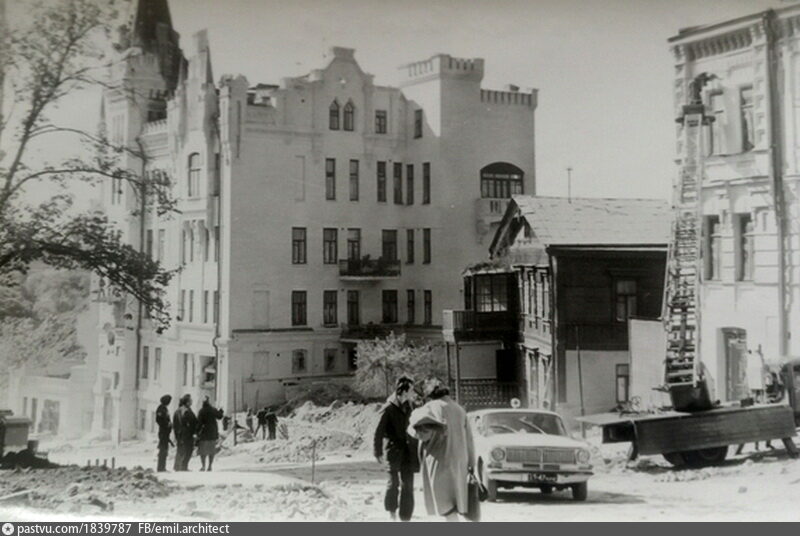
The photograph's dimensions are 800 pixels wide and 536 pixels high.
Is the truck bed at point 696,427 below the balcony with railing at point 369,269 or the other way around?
below

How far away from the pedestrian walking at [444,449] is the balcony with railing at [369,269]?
125 inches

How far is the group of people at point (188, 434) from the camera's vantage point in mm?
7992

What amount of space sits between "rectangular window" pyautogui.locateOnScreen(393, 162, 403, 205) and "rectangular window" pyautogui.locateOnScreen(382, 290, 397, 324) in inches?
35.7

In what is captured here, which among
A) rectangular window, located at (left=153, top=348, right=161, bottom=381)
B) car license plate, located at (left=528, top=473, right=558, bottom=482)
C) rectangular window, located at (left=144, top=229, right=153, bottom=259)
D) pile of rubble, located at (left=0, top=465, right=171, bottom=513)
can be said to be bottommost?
pile of rubble, located at (left=0, top=465, right=171, bottom=513)

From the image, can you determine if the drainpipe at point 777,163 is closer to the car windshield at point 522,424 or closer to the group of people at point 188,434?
the car windshield at point 522,424

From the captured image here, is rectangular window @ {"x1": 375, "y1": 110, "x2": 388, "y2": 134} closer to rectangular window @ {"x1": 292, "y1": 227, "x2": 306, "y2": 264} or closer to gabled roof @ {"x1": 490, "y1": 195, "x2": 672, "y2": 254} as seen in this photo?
rectangular window @ {"x1": 292, "y1": 227, "x2": 306, "y2": 264}

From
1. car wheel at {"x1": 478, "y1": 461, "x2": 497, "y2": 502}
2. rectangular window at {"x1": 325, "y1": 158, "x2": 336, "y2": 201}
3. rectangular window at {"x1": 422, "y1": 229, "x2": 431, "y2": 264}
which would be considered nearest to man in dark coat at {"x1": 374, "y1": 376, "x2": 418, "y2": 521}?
car wheel at {"x1": 478, "y1": 461, "x2": 497, "y2": 502}

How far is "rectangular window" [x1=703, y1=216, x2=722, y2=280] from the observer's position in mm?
8289

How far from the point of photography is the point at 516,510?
688 centimetres

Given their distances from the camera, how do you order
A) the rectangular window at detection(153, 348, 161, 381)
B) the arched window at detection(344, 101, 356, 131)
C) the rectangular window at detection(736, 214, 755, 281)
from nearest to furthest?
the rectangular window at detection(736, 214, 755, 281) < the rectangular window at detection(153, 348, 161, 381) < the arched window at detection(344, 101, 356, 131)

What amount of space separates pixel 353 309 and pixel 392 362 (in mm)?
733

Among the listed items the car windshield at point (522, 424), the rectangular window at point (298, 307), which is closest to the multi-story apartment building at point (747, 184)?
the car windshield at point (522, 424)
